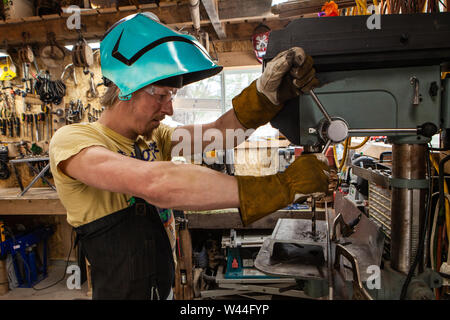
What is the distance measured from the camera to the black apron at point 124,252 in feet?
A: 3.08

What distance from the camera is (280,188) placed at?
64 cm

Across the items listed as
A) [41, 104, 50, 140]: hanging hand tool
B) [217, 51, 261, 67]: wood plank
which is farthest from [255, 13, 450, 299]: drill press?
[41, 104, 50, 140]: hanging hand tool

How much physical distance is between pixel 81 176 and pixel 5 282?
10.7ft

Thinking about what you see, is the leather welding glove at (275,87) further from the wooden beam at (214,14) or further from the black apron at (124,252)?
the wooden beam at (214,14)

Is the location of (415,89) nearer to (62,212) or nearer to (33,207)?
(62,212)

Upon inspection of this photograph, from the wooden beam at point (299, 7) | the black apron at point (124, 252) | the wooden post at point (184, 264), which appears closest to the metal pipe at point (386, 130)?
the black apron at point (124, 252)

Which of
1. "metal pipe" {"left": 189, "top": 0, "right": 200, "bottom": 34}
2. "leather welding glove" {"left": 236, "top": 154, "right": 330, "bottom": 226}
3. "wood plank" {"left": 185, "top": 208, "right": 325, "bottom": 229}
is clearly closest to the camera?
"leather welding glove" {"left": 236, "top": 154, "right": 330, "bottom": 226}

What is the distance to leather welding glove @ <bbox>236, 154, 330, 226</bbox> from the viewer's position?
612 mm

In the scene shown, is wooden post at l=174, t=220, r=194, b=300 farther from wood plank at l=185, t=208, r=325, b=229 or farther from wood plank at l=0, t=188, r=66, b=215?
wood plank at l=0, t=188, r=66, b=215

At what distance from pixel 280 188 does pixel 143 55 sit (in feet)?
1.96

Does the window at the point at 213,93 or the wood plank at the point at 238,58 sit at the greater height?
the wood plank at the point at 238,58

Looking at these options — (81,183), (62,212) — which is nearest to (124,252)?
(81,183)

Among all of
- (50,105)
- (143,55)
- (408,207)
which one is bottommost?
(408,207)

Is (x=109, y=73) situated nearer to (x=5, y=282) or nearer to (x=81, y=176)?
(x=81, y=176)
